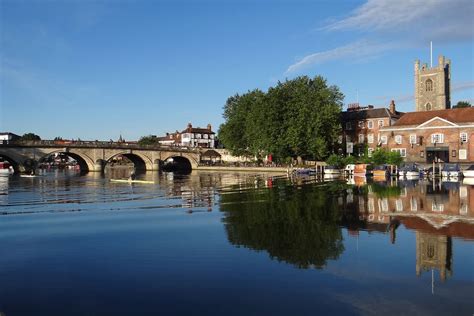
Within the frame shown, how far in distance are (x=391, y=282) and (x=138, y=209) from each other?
71.7 ft

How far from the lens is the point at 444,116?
291 feet

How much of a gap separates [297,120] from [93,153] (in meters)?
49.4

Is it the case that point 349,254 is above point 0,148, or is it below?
below

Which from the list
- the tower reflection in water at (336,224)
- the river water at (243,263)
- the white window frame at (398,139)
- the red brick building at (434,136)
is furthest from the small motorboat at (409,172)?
the river water at (243,263)

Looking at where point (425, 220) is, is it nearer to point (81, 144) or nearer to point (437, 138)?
point (437, 138)

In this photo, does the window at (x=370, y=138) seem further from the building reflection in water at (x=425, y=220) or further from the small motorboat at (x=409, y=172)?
the building reflection in water at (x=425, y=220)

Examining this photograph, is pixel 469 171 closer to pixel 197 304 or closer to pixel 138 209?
pixel 138 209

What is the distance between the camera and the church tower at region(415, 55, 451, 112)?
397ft

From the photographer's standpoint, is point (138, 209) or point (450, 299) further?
point (138, 209)

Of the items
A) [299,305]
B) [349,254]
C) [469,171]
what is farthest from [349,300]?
[469,171]

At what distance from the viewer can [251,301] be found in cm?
1119

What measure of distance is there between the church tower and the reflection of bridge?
62.9m

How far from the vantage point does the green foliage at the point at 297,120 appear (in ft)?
304

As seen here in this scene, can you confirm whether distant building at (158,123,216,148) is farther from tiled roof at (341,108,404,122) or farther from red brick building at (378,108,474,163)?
red brick building at (378,108,474,163)
